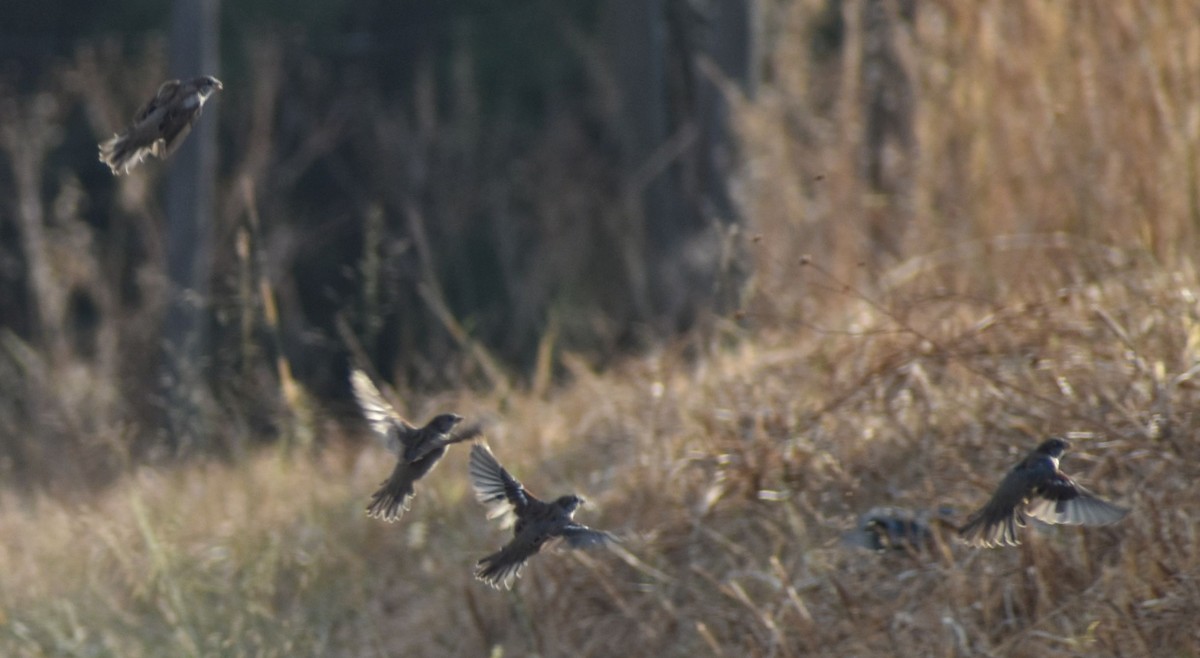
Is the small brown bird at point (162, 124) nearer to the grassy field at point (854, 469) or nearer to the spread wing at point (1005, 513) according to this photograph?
the grassy field at point (854, 469)

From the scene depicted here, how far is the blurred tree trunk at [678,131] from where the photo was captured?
842cm

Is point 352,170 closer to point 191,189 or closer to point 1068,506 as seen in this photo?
point 191,189

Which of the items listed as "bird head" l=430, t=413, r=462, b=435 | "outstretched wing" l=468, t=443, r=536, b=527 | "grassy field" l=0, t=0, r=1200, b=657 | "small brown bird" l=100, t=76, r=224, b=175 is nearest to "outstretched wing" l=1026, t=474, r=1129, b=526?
"grassy field" l=0, t=0, r=1200, b=657

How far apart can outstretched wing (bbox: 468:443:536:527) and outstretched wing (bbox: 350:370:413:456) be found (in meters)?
0.24

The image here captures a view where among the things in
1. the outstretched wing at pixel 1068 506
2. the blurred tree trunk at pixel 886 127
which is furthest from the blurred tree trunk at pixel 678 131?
the outstretched wing at pixel 1068 506

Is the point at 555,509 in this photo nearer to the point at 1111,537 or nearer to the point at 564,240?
the point at 1111,537

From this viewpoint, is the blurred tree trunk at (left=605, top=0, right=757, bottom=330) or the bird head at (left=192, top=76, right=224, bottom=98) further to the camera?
the blurred tree trunk at (left=605, top=0, right=757, bottom=330)

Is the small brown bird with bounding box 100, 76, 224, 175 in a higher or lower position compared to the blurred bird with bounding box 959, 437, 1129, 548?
higher

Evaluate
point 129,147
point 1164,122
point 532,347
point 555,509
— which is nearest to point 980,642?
point 555,509

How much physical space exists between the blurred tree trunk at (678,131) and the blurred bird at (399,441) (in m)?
4.13

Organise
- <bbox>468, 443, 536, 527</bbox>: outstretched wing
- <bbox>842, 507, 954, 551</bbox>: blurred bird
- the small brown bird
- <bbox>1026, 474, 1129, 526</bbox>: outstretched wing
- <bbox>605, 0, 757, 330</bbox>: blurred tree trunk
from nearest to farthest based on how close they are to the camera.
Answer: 1. <bbox>1026, 474, 1129, 526</bbox>: outstretched wing
2. <bbox>468, 443, 536, 527</bbox>: outstretched wing
3. the small brown bird
4. <bbox>842, 507, 954, 551</bbox>: blurred bird
5. <bbox>605, 0, 757, 330</bbox>: blurred tree trunk

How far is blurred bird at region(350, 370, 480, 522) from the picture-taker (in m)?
3.36

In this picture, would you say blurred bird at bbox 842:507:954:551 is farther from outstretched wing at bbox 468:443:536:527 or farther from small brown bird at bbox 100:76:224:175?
small brown bird at bbox 100:76:224:175

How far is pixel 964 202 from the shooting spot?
5727 mm
